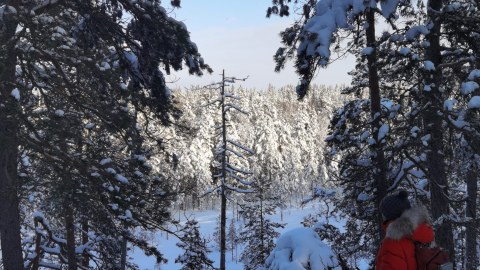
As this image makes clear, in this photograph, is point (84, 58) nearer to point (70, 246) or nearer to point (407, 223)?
point (70, 246)

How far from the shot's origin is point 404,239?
127 inches

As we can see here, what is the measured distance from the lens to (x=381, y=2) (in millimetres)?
5582

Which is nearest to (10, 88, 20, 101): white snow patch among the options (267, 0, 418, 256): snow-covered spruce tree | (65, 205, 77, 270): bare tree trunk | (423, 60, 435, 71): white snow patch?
(65, 205, 77, 270): bare tree trunk

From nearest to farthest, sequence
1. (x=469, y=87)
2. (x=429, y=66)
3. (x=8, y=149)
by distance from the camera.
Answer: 1. (x=469, y=87)
2. (x=8, y=149)
3. (x=429, y=66)

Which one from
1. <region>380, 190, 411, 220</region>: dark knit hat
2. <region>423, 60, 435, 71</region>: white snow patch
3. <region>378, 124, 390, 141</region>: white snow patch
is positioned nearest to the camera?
<region>380, 190, 411, 220</region>: dark knit hat

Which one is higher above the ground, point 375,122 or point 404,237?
point 375,122

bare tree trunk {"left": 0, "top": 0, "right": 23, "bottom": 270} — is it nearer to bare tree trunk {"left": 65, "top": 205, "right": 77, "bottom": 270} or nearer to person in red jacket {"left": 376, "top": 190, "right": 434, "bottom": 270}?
bare tree trunk {"left": 65, "top": 205, "right": 77, "bottom": 270}

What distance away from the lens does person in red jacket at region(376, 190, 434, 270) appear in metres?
3.17

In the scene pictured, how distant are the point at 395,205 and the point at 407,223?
0.65ft

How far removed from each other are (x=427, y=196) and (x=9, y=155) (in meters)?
7.80

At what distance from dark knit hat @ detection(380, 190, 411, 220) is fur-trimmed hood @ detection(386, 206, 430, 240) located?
0.05 meters

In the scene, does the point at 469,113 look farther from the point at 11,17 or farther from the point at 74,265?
the point at 74,265

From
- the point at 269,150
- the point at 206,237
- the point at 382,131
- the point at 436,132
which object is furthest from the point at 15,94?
the point at 269,150

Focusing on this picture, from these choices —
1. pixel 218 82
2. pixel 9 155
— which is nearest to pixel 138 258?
pixel 218 82
